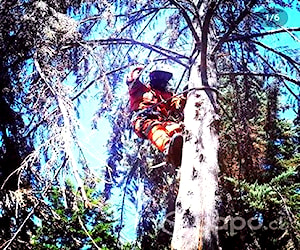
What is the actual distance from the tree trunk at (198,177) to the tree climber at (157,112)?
0.33 m

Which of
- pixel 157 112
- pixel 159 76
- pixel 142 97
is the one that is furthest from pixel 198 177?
pixel 159 76

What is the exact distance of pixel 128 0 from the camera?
518 centimetres

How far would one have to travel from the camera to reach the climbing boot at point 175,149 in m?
4.12

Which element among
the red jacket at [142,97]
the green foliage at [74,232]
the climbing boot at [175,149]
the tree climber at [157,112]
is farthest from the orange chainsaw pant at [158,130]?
the green foliage at [74,232]

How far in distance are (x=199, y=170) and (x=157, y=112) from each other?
1537mm

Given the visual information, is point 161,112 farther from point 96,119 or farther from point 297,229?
point 297,229

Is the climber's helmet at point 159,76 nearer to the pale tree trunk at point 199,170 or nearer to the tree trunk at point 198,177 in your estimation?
the pale tree trunk at point 199,170

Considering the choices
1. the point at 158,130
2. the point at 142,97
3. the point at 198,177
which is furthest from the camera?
the point at 142,97

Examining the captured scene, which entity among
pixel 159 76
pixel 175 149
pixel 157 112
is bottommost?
pixel 175 149

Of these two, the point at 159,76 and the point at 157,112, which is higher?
the point at 159,76

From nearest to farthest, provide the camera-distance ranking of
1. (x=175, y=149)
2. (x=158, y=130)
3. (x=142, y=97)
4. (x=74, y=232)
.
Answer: (x=175, y=149) → (x=158, y=130) → (x=142, y=97) → (x=74, y=232)

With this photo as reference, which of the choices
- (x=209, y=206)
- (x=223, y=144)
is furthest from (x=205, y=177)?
(x=223, y=144)

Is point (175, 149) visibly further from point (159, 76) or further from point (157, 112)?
point (159, 76)

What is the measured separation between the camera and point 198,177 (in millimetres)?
3455
